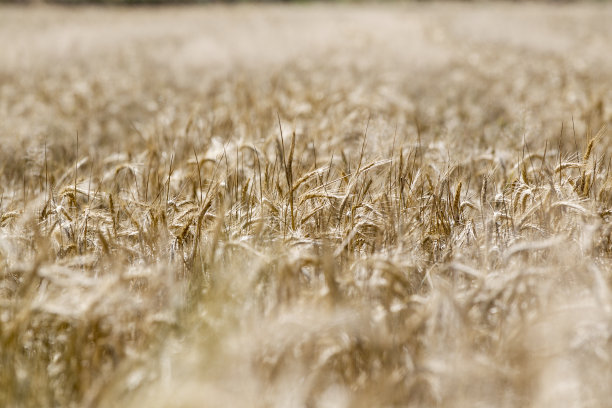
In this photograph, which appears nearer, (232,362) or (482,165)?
(232,362)

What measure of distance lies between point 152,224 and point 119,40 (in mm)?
10415

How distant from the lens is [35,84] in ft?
20.3

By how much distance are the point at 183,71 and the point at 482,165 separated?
221 inches

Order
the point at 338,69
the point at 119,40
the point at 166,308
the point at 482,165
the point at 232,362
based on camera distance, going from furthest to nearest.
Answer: the point at 119,40, the point at 338,69, the point at 482,165, the point at 166,308, the point at 232,362

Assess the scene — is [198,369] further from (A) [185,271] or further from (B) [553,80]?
(B) [553,80]

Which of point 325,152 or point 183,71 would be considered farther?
point 183,71

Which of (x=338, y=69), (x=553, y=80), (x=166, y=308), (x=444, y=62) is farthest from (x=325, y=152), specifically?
(x=444, y=62)

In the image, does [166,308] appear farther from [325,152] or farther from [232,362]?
[325,152]

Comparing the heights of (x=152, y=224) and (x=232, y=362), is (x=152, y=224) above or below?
above

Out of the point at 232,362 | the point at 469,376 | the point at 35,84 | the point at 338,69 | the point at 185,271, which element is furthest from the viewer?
the point at 338,69

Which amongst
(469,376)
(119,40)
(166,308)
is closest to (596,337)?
(469,376)

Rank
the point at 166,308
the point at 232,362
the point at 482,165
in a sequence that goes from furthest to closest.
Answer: the point at 482,165
the point at 166,308
the point at 232,362

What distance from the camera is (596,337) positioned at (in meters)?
1.42

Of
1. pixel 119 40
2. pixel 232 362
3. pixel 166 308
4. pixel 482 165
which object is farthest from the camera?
pixel 119 40
